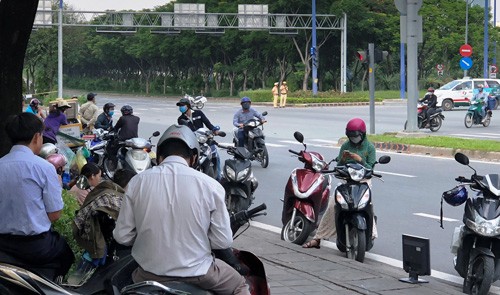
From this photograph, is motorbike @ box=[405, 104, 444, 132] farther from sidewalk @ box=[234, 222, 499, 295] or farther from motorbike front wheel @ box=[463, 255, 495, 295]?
motorbike front wheel @ box=[463, 255, 495, 295]

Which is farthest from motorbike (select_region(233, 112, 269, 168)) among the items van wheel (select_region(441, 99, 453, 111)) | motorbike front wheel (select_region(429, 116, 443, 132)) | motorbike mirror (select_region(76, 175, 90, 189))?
van wheel (select_region(441, 99, 453, 111))

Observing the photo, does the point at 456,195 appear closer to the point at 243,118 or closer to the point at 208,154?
the point at 208,154

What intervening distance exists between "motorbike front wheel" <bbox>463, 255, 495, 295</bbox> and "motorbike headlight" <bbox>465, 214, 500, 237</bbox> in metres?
0.20

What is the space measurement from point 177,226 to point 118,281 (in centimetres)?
81

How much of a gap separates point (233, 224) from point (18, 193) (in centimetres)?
139

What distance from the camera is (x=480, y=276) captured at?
7.45m

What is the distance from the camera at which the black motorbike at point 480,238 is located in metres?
7.40

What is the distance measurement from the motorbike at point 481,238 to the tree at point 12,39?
3881 mm

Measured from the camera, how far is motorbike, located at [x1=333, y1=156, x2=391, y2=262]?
877cm

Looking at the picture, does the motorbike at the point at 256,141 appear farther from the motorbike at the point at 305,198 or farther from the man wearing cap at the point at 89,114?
the motorbike at the point at 305,198

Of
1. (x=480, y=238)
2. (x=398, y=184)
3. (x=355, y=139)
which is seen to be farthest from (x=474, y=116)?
(x=480, y=238)

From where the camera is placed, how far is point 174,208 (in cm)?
421

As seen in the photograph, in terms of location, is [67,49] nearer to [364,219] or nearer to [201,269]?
[364,219]

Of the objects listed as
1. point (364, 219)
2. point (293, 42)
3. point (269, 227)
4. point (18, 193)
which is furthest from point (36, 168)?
point (293, 42)
